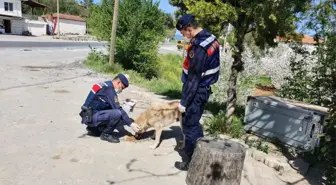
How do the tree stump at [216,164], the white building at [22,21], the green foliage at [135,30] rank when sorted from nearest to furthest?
the tree stump at [216,164], the green foliage at [135,30], the white building at [22,21]

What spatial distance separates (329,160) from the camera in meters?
4.64

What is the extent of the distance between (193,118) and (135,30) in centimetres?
1223

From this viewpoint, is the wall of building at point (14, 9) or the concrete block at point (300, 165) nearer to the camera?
the concrete block at point (300, 165)

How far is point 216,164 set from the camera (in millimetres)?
3900

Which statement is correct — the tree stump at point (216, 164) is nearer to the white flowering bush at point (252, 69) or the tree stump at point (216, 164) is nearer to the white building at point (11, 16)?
the white flowering bush at point (252, 69)

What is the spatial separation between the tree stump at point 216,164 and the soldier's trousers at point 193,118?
288 millimetres

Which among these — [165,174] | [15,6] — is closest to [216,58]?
[165,174]

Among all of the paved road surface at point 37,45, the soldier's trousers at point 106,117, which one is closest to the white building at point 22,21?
the paved road surface at point 37,45

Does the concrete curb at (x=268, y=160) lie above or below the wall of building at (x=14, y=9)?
below

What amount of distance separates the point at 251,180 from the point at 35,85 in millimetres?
7130

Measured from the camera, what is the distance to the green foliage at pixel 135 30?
15805mm

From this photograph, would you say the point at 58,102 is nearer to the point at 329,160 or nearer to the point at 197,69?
the point at 197,69

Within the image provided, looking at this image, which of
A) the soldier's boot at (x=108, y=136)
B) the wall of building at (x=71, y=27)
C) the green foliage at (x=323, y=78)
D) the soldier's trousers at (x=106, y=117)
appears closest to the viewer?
the green foliage at (x=323, y=78)

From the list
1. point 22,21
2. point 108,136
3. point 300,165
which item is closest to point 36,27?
point 22,21
